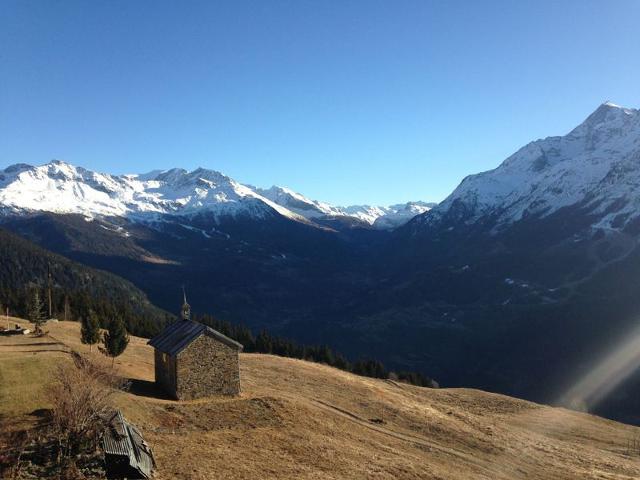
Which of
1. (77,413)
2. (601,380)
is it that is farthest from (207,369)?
(601,380)

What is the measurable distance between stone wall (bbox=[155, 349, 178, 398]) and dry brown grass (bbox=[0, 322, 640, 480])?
3.64ft

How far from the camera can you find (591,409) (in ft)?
521

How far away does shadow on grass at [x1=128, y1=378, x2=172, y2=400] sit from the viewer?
42297mm

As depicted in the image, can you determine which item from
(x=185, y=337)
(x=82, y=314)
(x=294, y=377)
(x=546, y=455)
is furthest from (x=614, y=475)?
(x=82, y=314)

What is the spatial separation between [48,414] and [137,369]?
22.2m

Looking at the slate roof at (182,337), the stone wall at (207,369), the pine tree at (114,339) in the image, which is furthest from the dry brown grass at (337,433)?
the slate roof at (182,337)

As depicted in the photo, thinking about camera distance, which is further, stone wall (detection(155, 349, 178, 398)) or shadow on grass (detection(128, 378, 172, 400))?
stone wall (detection(155, 349, 178, 398))

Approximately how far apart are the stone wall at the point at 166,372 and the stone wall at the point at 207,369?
2.64ft

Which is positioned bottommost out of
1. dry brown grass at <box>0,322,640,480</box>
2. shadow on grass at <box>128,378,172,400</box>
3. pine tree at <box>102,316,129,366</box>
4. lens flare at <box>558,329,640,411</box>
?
lens flare at <box>558,329,640,411</box>

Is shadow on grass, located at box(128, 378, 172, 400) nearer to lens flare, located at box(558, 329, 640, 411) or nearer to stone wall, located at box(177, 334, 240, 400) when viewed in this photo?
stone wall, located at box(177, 334, 240, 400)

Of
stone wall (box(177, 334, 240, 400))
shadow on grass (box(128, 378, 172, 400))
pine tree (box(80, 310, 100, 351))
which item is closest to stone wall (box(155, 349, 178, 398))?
shadow on grass (box(128, 378, 172, 400))

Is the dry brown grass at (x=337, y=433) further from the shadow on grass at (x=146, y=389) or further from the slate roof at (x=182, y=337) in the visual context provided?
the slate roof at (x=182, y=337)

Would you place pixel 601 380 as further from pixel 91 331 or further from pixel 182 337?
pixel 91 331

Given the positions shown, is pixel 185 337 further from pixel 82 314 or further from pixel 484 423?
pixel 82 314
